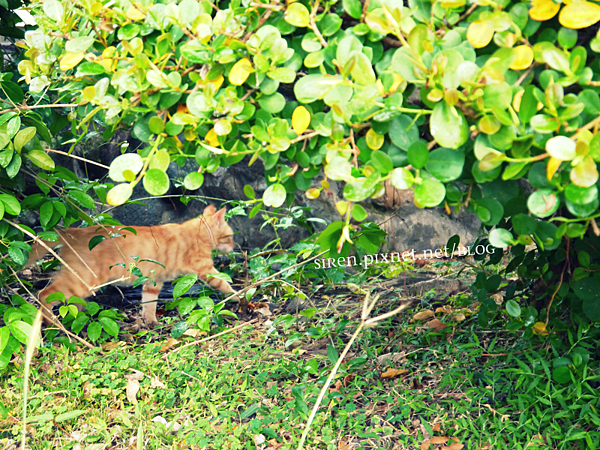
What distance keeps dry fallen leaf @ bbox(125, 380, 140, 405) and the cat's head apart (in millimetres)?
1495

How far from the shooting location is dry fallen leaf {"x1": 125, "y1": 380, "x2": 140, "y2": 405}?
218cm

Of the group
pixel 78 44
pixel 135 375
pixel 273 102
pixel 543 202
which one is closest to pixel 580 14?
pixel 543 202

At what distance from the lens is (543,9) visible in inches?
33.0

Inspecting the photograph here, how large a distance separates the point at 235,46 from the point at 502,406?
180 cm

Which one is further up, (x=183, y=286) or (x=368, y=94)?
(x=368, y=94)

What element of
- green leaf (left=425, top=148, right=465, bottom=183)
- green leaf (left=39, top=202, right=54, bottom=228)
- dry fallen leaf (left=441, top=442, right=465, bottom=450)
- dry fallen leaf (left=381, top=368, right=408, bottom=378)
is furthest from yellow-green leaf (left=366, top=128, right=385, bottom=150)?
green leaf (left=39, top=202, right=54, bottom=228)

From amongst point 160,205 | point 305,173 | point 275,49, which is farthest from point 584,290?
point 160,205

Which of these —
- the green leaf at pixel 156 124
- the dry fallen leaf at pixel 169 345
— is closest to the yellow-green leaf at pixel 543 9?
the green leaf at pixel 156 124

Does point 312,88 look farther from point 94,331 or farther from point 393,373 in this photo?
point 94,331

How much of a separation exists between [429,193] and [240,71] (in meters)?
0.46

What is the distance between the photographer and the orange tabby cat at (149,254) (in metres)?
2.93

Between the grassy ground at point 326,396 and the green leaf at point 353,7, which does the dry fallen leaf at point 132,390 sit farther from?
the green leaf at point 353,7

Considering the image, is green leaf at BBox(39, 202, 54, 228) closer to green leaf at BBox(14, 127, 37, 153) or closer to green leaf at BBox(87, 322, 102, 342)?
green leaf at BBox(14, 127, 37, 153)

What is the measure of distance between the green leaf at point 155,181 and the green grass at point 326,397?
1.19 m
